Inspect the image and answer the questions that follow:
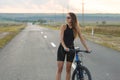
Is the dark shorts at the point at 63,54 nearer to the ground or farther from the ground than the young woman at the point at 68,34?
nearer to the ground

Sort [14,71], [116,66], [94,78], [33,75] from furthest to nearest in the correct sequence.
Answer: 1. [116,66]
2. [14,71]
3. [33,75]
4. [94,78]

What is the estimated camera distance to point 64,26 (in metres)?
6.55

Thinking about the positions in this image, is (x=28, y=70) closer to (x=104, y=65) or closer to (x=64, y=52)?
(x=104, y=65)

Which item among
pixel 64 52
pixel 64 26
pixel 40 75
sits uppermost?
pixel 64 26

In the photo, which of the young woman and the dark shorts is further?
the dark shorts

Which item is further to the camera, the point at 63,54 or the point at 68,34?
the point at 63,54

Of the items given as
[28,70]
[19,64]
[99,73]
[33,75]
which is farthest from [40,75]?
[19,64]

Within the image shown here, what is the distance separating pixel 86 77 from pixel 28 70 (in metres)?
4.02

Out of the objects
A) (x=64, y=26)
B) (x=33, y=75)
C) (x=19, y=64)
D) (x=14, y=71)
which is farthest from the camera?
(x=19, y=64)

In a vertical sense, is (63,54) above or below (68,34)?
below

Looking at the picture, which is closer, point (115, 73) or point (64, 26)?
point (64, 26)

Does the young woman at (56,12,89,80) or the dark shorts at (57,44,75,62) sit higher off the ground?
the young woman at (56,12,89,80)

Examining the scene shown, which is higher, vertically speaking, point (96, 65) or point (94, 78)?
point (94, 78)

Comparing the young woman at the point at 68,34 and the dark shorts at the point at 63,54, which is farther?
the dark shorts at the point at 63,54
